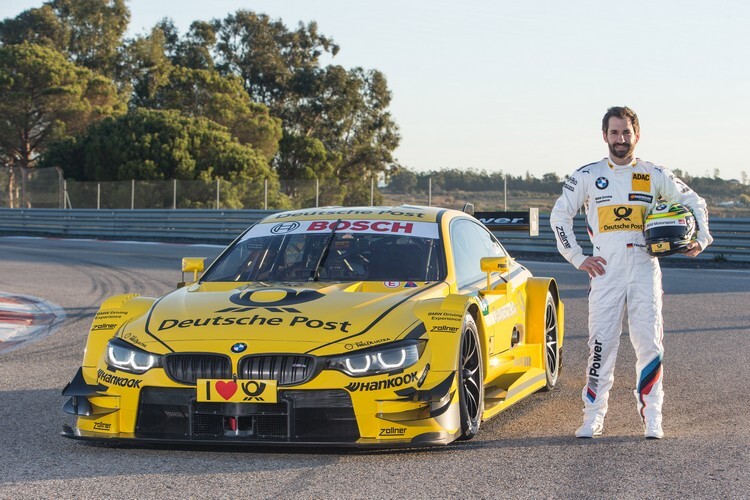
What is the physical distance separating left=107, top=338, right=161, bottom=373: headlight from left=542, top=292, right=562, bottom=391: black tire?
3093 mm

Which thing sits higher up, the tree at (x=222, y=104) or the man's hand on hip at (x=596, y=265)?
the tree at (x=222, y=104)

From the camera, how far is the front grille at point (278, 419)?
5.39 metres

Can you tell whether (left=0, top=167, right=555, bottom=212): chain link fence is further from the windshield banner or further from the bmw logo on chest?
the bmw logo on chest

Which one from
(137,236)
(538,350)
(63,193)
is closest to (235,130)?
(63,193)

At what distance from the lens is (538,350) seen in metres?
7.63

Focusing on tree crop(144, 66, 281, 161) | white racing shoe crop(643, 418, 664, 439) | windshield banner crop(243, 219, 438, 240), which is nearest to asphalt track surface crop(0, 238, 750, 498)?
white racing shoe crop(643, 418, 664, 439)

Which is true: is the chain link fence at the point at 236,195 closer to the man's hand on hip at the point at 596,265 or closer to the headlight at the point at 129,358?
the man's hand on hip at the point at 596,265

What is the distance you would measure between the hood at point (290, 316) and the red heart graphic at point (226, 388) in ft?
0.73

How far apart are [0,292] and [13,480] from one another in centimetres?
1060

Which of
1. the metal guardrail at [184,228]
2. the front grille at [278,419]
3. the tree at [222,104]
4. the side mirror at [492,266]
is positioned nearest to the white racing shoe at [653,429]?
the side mirror at [492,266]

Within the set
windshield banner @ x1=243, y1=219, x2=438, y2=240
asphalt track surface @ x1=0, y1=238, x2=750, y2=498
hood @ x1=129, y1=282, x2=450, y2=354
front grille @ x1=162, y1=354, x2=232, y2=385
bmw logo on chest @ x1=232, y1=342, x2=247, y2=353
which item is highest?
windshield banner @ x1=243, y1=219, x2=438, y2=240

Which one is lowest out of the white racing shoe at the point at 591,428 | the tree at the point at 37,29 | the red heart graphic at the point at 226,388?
the white racing shoe at the point at 591,428

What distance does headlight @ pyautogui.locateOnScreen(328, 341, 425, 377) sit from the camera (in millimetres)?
5430

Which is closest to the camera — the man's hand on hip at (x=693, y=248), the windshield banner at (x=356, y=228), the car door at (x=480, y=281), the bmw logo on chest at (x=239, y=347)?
the bmw logo on chest at (x=239, y=347)
